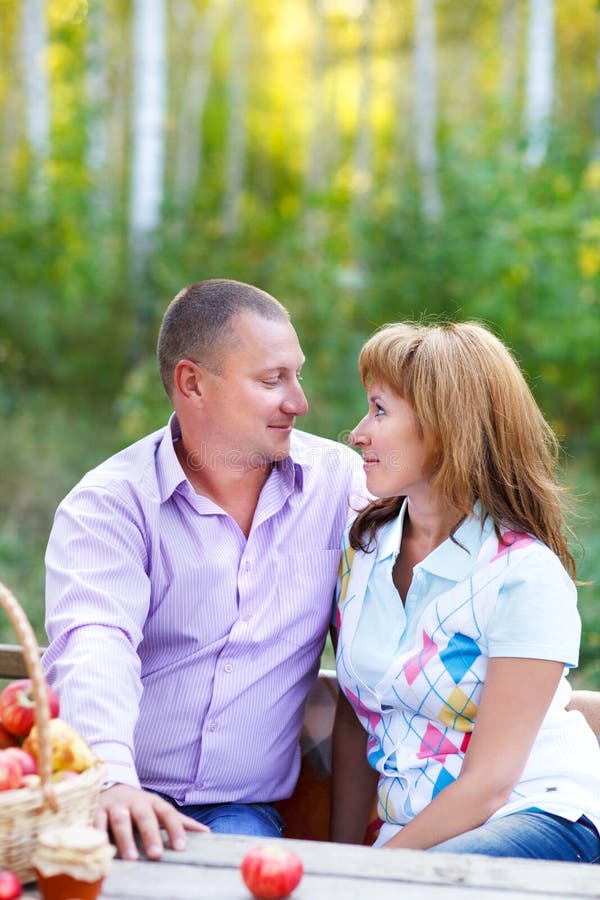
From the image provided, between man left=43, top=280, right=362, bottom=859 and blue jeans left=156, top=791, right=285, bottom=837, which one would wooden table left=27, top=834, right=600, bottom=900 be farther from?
blue jeans left=156, top=791, right=285, bottom=837

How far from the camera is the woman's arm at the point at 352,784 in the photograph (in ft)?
8.43

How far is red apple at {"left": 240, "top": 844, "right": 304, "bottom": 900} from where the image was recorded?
1646 mm

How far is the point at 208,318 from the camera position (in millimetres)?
2773

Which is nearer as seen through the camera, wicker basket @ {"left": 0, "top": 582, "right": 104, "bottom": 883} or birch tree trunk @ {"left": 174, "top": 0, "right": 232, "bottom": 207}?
wicker basket @ {"left": 0, "top": 582, "right": 104, "bottom": 883}

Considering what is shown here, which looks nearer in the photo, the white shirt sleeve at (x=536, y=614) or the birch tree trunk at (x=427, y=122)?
the white shirt sleeve at (x=536, y=614)

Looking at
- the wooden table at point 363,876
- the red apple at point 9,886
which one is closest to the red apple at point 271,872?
the wooden table at point 363,876

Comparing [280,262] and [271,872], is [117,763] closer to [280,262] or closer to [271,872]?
[271,872]

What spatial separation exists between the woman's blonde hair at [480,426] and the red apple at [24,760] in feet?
3.43

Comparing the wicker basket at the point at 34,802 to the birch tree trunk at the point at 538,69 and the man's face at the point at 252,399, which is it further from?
the birch tree trunk at the point at 538,69

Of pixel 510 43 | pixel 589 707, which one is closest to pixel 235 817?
pixel 589 707

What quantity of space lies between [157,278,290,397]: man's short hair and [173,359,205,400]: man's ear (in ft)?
0.08

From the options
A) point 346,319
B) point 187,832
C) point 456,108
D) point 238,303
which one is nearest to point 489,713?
point 187,832

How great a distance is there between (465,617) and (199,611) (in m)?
0.63

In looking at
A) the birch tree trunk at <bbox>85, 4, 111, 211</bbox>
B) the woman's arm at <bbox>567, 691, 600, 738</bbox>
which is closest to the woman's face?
the woman's arm at <bbox>567, 691, 600, 738</bbox>
